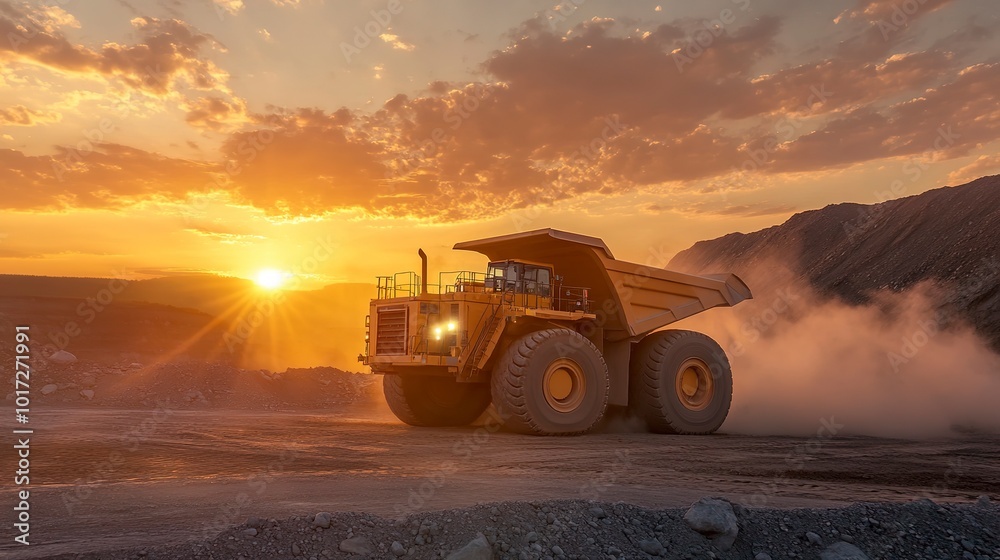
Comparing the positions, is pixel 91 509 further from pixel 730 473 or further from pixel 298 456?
pixel 730 473

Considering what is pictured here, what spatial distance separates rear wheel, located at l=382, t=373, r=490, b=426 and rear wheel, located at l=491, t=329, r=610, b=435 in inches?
102

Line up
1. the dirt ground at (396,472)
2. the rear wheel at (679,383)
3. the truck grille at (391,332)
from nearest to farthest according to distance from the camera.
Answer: the dirt ground at (396,472) → the truck grille at (391,332) → the rear wheel at (679,383)

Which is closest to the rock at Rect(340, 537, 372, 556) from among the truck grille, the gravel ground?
the gravel ground

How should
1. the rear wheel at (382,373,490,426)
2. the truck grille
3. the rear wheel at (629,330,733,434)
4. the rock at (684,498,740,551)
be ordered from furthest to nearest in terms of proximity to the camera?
the rear wheel at (382,373,490,426) → the rear wheel at (629,330,733,434) → the truck grille → the rock at (684,498,740,551)

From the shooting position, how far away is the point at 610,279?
1518 centimetres

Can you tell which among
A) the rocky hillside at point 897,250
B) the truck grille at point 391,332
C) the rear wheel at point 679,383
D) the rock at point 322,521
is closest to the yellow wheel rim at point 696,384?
the rear wheel at point 679,383

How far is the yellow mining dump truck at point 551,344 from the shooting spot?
44.6 feet

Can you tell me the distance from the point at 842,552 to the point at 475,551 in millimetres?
2925

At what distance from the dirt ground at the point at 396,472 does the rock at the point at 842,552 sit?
134 cm

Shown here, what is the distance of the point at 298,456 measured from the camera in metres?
10.5

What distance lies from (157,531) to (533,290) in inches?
386

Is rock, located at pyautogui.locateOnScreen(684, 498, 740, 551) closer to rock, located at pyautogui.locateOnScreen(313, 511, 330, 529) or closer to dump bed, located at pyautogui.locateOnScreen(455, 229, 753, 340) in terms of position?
rock, located at pyautogui.locateOnScreen(313, 511, 330, 529)

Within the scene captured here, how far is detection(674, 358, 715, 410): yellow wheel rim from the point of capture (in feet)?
53.2

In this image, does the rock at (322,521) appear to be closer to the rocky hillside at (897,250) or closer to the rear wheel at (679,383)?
the rear wheel at (679,383)
